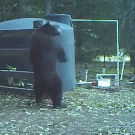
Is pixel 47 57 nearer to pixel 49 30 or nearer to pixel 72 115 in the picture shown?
pixel 49 30

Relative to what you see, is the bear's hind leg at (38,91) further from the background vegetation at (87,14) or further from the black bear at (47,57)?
the background vegetation at (87,14)

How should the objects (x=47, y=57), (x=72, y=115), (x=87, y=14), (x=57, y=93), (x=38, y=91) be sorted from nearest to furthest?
(x=72, y=115) → (x=47, y=57) → (x=57, y=93) → (x=38, y=91) → (x=87, y=14)

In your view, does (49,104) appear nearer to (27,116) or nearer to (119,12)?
(27,116)

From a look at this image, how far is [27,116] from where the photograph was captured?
261 inches

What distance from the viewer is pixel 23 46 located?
9.23 metres

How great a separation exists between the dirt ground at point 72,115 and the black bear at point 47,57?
1.66 ft

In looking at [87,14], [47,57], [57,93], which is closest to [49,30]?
[47,57]

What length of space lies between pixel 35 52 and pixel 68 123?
1814 millimetres

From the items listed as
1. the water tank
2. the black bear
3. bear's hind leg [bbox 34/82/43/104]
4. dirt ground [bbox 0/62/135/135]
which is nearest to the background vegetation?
the water tank

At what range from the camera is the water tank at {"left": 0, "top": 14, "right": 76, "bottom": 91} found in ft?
29.9

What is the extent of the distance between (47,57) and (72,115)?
1.30 metres

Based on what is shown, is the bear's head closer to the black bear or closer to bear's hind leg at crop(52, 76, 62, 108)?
the black bear

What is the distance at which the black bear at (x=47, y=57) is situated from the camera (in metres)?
7.13

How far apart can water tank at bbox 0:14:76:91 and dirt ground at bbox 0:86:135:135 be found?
25.1 inches
